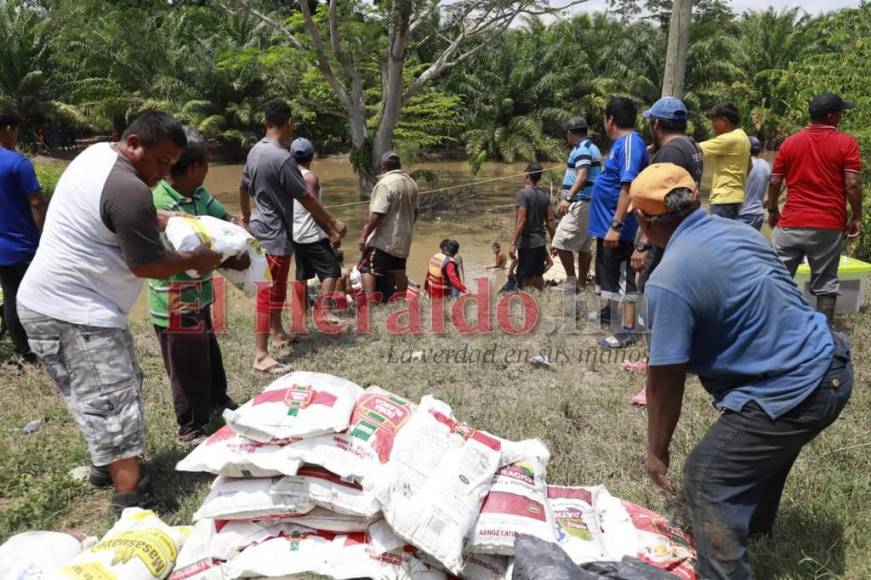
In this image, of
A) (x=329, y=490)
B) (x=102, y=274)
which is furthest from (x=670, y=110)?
(x=102, y=274)

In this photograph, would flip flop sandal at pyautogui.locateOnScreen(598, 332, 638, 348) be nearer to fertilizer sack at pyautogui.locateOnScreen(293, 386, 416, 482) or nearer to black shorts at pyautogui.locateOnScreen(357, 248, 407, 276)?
black shorts at pyautogui.locateOnScreen(357, 248, 407, 276)

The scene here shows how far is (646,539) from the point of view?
2455mm

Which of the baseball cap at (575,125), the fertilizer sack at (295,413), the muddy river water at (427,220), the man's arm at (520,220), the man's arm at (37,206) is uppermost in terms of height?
the baseball cap at (575,125)

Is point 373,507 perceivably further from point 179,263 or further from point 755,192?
point 755,192

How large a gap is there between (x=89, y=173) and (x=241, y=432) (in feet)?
3.99

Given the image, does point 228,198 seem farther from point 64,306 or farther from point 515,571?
point 515,571

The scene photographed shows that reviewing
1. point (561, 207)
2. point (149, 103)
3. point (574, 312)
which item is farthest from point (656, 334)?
point (149, 103)

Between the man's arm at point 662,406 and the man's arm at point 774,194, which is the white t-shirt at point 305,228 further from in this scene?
the man's arm at point 662,406

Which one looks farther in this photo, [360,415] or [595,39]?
[595,39]

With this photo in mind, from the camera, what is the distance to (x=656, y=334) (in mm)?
2098

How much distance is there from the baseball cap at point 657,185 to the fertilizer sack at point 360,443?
125 centimetres

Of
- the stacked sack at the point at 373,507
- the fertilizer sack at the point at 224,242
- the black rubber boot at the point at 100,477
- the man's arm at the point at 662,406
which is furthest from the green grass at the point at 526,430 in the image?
the fertilizer sack at the point at 224,242

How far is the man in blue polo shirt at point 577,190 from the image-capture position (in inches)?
238

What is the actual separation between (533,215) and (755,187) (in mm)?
2079
